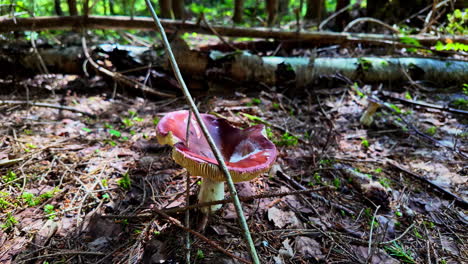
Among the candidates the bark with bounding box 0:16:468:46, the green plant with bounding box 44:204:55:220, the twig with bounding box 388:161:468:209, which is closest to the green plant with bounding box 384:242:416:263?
the twig with bounding box 388:161:468:209

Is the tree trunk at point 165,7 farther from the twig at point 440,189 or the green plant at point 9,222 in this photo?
the twig at point 440,189

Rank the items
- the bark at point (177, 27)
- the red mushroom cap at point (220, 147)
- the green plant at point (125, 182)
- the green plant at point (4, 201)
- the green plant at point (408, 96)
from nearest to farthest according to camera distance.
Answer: the red mushroom cap at point (220, 147)
the green plant at point (4, 201)
the green plant at point (125, 182)
the green plant at point (408, 96)
the bark at point (177, 27)

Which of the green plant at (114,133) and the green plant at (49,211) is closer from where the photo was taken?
the green plant at (49,211)

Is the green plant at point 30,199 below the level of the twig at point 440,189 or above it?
above

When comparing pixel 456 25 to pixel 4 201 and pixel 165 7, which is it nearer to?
pixel 4 201

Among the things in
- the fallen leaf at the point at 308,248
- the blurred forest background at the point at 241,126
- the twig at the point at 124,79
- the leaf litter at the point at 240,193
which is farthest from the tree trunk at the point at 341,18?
the fallen leaf at the point at 308,248

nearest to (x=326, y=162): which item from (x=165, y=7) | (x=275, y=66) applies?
(x=275, y=66)

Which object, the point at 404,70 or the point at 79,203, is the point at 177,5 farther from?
the point at 79,203
